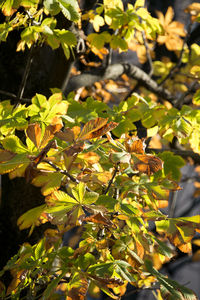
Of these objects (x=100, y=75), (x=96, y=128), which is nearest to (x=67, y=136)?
(x=96, y=128)

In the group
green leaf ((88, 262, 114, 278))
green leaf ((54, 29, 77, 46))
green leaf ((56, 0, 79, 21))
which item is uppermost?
green leaf ((56, 0, 79, 21))

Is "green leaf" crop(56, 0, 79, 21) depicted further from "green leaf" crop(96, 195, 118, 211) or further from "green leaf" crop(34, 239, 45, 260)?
"green leaf" crop(34, 239, 45, 260)

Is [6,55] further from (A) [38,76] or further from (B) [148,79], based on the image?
(B) [148,79]

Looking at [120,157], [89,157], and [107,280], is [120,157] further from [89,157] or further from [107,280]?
[107,280]

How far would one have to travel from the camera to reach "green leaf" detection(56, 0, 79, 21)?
0.79 metres

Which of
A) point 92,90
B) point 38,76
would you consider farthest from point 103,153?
point 92,90

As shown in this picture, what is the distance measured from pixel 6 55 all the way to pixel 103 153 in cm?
96

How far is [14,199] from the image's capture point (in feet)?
4.77

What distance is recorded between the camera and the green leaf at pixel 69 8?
0.79 m

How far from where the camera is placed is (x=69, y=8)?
0.80 meters

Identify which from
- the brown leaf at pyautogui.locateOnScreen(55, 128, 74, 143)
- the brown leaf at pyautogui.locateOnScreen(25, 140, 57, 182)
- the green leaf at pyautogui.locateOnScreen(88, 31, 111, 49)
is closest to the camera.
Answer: the brown leaf at pyautogui.locateOnScreen(25, 140, 57, 182)

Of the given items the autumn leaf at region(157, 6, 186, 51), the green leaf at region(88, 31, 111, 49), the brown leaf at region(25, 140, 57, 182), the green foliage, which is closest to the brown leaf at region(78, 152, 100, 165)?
the green foliage

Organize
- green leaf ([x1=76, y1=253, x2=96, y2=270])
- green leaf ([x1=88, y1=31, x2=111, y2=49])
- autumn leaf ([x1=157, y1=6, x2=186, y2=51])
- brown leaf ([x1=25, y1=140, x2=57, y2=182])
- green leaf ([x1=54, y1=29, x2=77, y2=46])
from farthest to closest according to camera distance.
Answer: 1. autumn leaf ([x1=157, y1=6, x2=186, y2=51])
2. green leaf ([x1=88, y1=31, x2=111, y2=49])
3. green leaf ([x1=54, y1=29, x2=77, y2=46])
4. green leaf ([x1=76, y1=253, x2=96, y2=270])
5. brown leaf ([x1=25, y1=140, x2=57, y2=182])

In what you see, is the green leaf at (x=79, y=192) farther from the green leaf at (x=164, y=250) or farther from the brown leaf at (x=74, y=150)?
the green leaf at (x=164, y=250)
